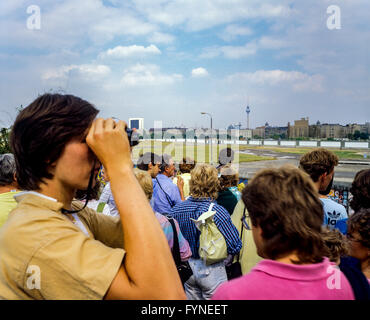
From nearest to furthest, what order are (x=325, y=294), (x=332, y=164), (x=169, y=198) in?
(x=325, y=294) < (x=332, y=164) < (x=169, y=198)

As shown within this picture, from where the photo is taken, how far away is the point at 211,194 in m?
3.61

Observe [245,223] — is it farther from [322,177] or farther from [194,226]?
[322,177]

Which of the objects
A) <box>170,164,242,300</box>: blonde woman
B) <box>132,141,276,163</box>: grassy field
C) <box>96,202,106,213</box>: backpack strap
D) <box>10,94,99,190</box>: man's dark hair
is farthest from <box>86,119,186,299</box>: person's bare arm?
<box>96,202,106,213</box>: backpack strap

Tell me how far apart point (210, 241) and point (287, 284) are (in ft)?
6.42

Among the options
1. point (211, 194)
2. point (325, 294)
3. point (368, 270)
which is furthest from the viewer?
point (211, 194)

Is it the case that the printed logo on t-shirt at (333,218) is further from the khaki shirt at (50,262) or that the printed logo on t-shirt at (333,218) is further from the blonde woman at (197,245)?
the khaki shirt at (50,262)

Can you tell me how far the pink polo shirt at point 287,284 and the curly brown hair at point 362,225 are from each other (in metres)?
0.97

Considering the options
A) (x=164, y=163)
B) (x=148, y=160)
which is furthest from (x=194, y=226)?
(x=148, y=160)

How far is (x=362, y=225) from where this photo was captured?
6.89 ft

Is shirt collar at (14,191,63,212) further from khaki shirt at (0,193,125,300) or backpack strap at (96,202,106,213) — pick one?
backpack strap at (96,202,106,213)

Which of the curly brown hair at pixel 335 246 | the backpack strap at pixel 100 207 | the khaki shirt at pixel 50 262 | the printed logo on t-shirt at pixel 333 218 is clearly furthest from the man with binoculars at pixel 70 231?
the backpack strap at pixel 100 207
